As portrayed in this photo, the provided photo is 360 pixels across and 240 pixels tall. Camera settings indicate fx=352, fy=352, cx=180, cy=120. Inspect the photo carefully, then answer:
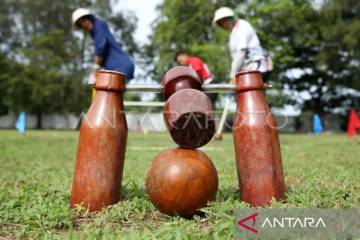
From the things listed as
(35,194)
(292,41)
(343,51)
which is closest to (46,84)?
(292,41)

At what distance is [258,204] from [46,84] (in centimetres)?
3723

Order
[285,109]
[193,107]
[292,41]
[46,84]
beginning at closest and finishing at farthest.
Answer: [193,107]
[292,41]
[46,84]
[285,109]

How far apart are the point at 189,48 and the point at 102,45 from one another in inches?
1001

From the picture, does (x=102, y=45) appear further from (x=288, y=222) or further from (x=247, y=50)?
(x=288, y=222)

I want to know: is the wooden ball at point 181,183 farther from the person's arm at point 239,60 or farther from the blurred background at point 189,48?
the blurred background at point 189,48

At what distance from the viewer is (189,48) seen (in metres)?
31.0

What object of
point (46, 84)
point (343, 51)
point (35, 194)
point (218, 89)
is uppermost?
point (343, 51)

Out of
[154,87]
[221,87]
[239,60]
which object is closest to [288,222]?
[221,87]

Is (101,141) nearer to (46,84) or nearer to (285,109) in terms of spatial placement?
(46,84)

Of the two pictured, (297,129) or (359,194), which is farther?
(297,129)

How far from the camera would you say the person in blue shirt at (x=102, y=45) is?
19.4ft

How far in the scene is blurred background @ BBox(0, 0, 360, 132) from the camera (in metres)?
30.1

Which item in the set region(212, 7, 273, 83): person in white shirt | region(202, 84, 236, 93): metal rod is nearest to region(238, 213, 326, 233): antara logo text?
region(202, 84, 236, 93): metal rod

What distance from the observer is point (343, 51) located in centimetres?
3238
